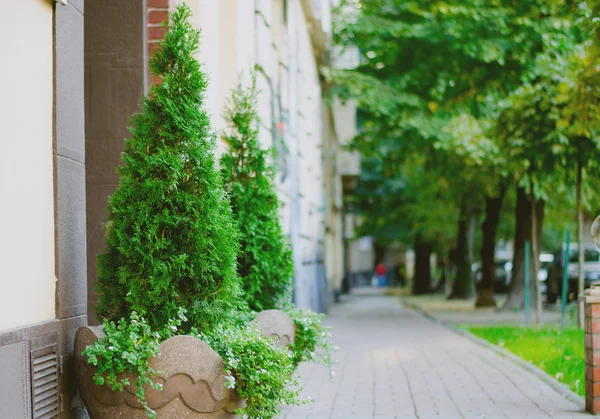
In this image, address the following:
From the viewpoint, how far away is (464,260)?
35625 millimetres

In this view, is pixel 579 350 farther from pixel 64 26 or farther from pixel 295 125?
pixel 64 26

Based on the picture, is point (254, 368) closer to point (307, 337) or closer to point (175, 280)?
point (175, 280)

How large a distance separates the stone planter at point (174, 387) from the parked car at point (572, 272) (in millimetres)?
23248

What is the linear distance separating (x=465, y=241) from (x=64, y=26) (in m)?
30.9

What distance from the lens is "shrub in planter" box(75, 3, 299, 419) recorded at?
217 inches

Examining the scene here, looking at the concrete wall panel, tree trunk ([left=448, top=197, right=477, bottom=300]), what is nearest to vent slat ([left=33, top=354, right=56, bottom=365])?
the concrete wall panel

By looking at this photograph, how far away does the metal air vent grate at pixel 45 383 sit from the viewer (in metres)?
5.16

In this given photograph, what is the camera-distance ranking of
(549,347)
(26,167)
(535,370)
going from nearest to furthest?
1. (26,167)
2. (535,370)
3. (549,347)

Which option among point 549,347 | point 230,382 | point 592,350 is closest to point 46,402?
point 230,382

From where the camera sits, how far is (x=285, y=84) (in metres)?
16.9

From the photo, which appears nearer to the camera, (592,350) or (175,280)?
(175,280)

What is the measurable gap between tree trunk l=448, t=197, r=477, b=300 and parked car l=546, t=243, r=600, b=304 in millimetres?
5613

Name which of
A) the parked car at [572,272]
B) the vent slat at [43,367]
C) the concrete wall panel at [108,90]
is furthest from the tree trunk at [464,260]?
the vent slat at [43,367]

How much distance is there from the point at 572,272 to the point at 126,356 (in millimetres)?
24490
